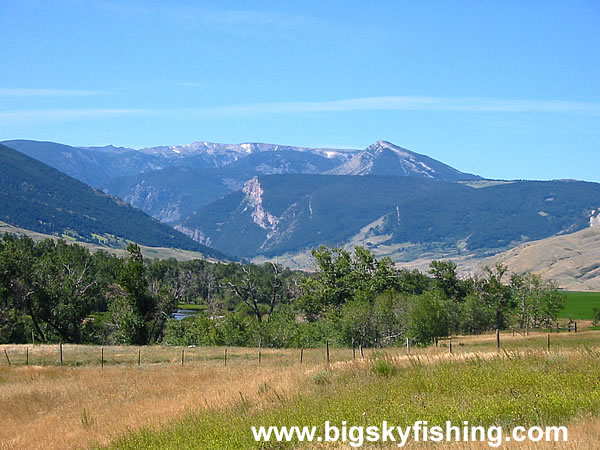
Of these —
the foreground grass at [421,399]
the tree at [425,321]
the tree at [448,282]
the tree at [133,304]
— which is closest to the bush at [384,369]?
the foreground grass at [421,399]

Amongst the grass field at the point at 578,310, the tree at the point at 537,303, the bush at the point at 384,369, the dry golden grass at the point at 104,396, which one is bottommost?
the grass field at the point at 578,310

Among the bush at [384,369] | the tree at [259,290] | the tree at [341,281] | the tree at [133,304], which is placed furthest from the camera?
the tree at [259,290]

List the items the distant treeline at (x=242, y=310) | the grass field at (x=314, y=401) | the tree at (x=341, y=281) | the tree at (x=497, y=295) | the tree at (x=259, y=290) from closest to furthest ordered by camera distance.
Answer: the grass field at (x=314, y=401), the distant treeline at (x=242, y=310), the tree at (x=341, y=281), the tree at (x=259, y=290), the tree at (x=497, y=295)

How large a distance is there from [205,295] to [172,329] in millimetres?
105583

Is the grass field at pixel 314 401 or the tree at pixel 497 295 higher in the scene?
the grass field at pixel 314 401

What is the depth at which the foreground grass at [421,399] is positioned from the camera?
15117mm

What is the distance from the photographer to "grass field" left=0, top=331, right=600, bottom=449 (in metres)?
15.5

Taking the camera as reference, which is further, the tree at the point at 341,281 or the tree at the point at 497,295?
the tree at the point at 497,295

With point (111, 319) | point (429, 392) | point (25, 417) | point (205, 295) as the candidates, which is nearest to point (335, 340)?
point (111, 319)

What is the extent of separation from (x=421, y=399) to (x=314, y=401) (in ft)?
10.7

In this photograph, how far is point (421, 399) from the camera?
17.5 meters

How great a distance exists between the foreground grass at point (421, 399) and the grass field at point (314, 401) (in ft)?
A: 0.10

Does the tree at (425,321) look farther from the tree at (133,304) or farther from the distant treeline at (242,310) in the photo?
the tree at (133,304)

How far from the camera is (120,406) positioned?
26609 mm
